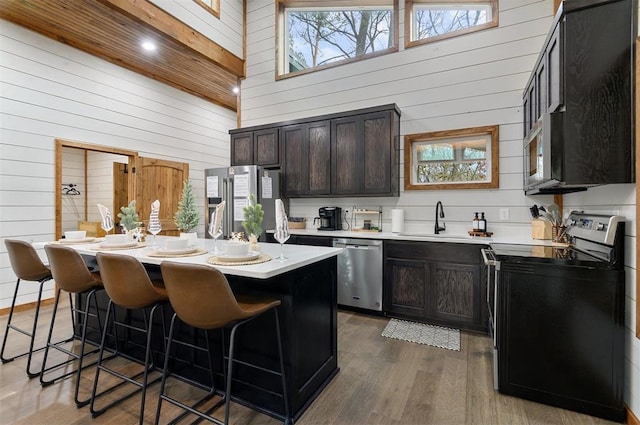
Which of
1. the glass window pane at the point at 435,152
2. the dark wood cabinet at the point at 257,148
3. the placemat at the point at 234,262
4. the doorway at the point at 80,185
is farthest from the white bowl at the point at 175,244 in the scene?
the doorway at the point at 80,185

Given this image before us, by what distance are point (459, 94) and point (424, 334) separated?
2739mm

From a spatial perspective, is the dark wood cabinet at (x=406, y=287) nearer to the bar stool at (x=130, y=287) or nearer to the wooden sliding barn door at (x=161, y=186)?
the bar stool at (x=130, y=287)

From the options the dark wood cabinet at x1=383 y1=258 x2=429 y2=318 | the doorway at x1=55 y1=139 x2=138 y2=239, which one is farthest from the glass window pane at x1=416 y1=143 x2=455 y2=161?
the doorway at x1=55 y1=139 x2=138 y2=239

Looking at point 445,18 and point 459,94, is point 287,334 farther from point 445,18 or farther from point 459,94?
point 445,18

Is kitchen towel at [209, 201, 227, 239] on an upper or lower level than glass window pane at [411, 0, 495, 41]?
lower

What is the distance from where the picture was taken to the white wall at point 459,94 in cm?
333

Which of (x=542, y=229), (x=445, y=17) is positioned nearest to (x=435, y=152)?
(x=542, y=229)

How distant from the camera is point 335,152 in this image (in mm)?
4008

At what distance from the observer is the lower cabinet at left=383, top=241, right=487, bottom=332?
301 centimetres

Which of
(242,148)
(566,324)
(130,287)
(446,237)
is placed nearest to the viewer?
(130,287)

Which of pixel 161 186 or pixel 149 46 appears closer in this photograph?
pixel 149 46

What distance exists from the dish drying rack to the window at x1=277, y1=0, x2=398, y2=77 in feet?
6.91

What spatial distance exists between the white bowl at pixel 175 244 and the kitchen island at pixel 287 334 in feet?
0.47

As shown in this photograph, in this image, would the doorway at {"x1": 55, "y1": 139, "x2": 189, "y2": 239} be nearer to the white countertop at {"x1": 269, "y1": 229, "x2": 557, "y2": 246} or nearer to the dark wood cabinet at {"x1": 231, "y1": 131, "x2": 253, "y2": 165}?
the dark wood cabinet at {"x1": 231, "y1": 131, "x2": 253, "y2": 165}
